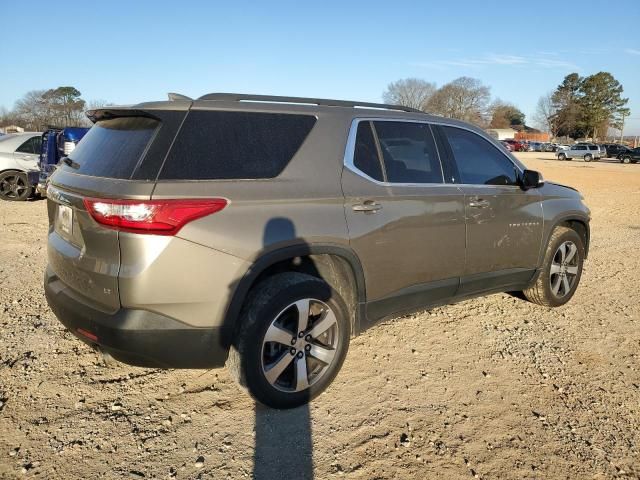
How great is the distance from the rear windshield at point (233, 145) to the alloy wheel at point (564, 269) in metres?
3.03

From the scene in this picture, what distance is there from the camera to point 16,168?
11344 millimetres

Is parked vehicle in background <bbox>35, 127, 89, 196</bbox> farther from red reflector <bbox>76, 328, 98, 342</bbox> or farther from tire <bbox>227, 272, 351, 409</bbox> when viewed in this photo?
tire <bbox>227, 272, 351, 409</bbox>

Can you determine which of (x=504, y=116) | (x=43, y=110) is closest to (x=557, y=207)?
(x=43, y=110)

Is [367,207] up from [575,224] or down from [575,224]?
up

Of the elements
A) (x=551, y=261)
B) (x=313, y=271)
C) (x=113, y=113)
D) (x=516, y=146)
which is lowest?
(x=551, y=261)

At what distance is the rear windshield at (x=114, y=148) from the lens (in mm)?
2572

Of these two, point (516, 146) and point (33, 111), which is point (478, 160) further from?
point (516, 146)

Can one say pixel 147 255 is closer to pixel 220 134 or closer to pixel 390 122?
pixel 220 134

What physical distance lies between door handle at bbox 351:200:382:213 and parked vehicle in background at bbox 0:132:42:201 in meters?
10.9

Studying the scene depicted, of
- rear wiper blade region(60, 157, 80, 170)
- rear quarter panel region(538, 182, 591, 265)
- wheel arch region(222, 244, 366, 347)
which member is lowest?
wheel arch region(222, 244, 366, 347)

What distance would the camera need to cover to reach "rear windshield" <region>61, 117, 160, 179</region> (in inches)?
101

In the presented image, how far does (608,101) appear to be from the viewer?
88.1m

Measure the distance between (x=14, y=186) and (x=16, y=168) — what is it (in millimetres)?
432

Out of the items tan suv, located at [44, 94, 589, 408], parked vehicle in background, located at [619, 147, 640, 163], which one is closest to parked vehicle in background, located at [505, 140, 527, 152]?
parked vehicle in background, located at [619, 147, 640, 163]
